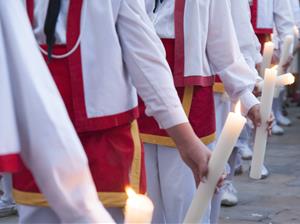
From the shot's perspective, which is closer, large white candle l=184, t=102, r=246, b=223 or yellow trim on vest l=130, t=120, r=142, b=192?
large white candle l=184, t=102, r=246, b=223

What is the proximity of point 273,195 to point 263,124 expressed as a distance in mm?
3285

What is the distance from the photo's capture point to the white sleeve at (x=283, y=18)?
7621mm

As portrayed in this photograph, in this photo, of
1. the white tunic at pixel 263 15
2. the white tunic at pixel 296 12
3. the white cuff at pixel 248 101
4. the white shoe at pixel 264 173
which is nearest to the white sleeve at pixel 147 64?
the white cuff at pixel 248 101

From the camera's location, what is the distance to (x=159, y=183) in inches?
157

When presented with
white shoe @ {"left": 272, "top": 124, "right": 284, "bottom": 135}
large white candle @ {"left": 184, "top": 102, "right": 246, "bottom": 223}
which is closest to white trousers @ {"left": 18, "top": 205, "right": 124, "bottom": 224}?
large white candle @ {"left": 184, "top": 102, "right": 246, "bottom": 223}

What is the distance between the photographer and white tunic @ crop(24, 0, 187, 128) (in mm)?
2768

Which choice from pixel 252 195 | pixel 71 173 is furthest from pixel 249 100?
pixel 252 195

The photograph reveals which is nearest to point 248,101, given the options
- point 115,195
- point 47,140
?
point 115,195

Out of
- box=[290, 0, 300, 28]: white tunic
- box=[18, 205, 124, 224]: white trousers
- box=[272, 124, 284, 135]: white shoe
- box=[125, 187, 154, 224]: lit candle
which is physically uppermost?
box=[125, 187, 154, 224]: lit candle

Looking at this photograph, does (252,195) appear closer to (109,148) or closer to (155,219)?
(155,219)

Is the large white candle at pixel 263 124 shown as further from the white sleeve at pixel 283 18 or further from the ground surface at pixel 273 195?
the white sleeve at pixel 283 18

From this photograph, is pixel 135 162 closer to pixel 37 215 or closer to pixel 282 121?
pixel 37 215

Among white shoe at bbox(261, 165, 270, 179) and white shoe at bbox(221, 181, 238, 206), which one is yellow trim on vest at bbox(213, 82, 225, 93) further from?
white shoe at bbox(261, 165, 270, 179)

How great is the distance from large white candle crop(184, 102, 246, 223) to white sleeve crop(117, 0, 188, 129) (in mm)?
330
